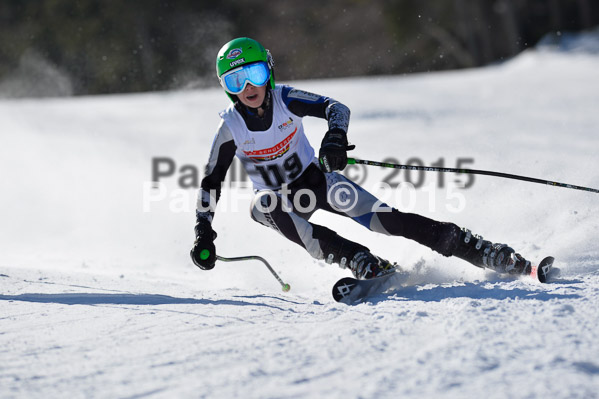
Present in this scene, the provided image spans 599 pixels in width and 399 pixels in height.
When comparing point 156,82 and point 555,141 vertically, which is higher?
Result: point 156,82

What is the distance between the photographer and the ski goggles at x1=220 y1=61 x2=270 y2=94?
11.9ft

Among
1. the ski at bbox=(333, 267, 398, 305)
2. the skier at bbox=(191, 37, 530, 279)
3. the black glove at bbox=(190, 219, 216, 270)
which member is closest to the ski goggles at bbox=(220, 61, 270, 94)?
the skier at bbox=(191, 37, 530, 279)

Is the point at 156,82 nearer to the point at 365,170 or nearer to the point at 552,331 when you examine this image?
the point at 365,170

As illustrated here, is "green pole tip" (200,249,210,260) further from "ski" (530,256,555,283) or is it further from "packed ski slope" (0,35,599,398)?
"ski" (530,256,555,283)

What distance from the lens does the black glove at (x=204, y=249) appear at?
11.4 ft

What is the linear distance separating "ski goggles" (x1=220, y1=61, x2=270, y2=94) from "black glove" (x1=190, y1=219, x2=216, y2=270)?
734 mm

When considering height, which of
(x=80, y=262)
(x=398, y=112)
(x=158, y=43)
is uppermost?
(x=158, y=43)

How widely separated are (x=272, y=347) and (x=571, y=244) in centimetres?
228

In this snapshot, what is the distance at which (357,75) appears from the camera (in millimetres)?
28781

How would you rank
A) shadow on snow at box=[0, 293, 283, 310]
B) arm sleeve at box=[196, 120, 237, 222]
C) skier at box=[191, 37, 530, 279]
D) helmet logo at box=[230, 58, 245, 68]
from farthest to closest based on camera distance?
arm sleeve at box=[196, 120, 237, 222] → helmet logo at box=[230, 58, 245, 68] → skier at box=[191, 37, 530, 279] → shadow on snow at box=[0, 293, 283, 310]

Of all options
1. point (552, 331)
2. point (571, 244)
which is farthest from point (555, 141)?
point (552, 331)

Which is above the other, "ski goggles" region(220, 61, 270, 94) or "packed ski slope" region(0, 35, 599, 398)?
"ski goggles" region(220, 61, 270, 94)

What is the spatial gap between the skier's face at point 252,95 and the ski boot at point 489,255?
1.24m
